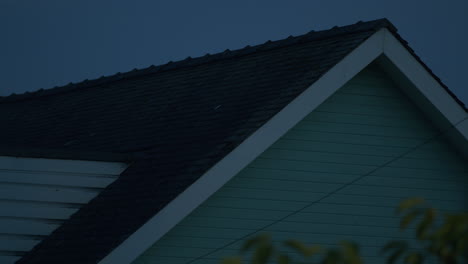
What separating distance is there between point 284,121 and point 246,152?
53cm

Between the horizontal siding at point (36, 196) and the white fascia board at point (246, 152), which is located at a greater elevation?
the horizontal siding at point (36, 196)

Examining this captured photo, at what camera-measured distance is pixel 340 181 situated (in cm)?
1070

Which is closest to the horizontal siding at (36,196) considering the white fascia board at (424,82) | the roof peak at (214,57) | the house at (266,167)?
the house at (266,167)

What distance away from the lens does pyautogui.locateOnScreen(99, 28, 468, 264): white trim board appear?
905cm

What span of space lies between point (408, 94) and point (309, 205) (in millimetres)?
1746

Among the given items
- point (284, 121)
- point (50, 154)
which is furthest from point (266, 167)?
point (50, 154)

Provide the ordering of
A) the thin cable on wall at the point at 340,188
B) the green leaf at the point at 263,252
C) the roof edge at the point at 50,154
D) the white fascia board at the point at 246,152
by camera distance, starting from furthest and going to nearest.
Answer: the roof edge at the point at 50,154 < the thin cable on wall at the point at 340,188 < the white fascia board at the point at 246,152 < the green leaf at the point at 263,252

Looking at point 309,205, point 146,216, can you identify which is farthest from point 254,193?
point 146,216

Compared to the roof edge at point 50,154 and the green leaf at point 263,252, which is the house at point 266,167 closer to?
the roof edge at point 50,154

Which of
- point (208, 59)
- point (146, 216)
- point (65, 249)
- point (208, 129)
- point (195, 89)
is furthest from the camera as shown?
point (208, 59)

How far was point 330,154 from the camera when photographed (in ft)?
35.0

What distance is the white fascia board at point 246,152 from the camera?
9031mm

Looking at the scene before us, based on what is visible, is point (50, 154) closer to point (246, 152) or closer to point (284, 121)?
point (246, 152)

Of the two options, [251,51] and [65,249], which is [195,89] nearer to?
[251,51]
